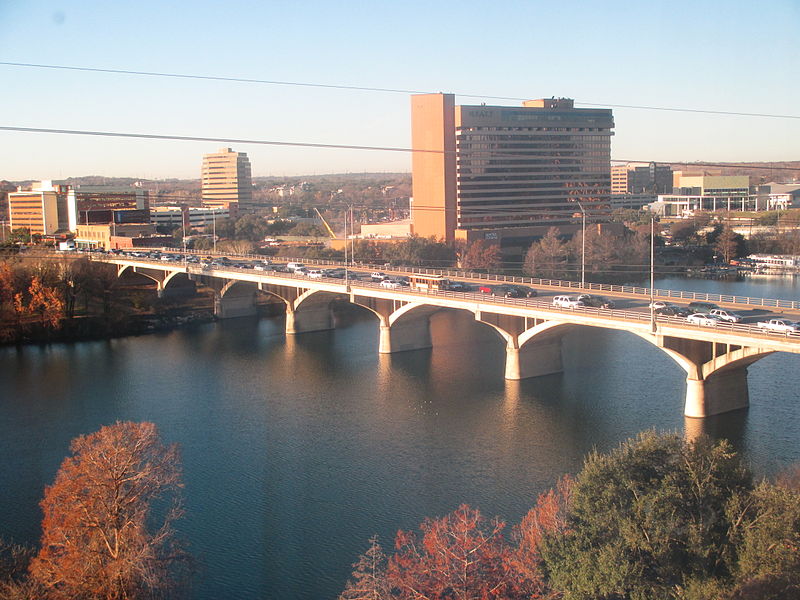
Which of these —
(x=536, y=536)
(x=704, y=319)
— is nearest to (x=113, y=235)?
(x=704, y=319)

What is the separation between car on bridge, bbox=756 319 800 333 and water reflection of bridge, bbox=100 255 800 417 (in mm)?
267

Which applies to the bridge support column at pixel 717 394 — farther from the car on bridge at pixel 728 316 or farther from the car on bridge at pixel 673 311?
the car on bridge at pixel 673 311

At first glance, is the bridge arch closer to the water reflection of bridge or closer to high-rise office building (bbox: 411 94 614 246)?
the water reflection of bridge

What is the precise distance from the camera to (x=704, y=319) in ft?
54.4

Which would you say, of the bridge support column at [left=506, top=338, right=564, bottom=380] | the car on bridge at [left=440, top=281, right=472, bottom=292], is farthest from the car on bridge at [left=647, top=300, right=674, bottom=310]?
the car on bridge at [left=440, top=281, right=472, bottom=292]

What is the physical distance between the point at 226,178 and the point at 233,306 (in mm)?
59647

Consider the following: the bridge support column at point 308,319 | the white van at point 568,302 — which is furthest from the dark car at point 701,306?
the bridge support column at point 308,319

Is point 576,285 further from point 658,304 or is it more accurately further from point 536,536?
point 536,536

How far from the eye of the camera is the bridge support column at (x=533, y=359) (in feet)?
68.5

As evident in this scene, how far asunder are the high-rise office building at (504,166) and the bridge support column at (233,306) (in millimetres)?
13730

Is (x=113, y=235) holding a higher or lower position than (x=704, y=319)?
higher

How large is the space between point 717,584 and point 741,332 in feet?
28.0

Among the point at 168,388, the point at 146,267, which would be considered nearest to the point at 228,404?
the point at 168,388

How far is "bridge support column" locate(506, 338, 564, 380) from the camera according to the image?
20875 millimetres
